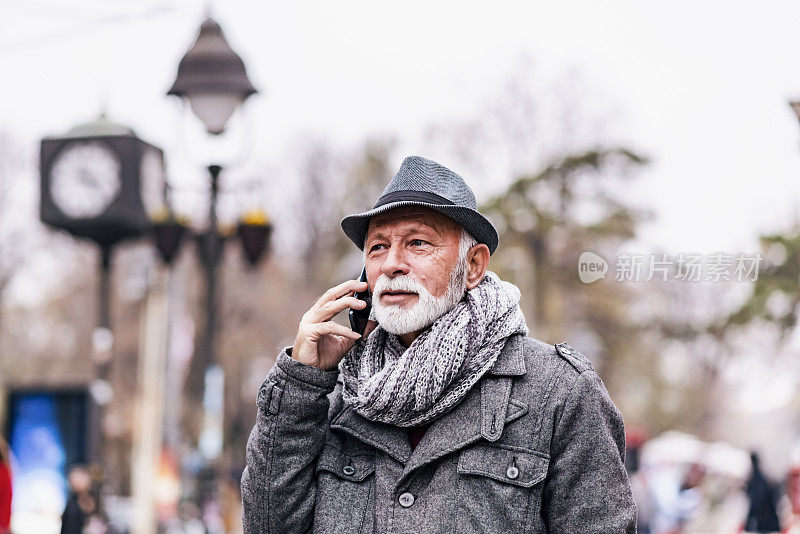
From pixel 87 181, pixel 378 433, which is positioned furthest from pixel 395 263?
pixel 87 181

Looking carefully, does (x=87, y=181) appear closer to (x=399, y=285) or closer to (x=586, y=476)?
(x=399, y=285)

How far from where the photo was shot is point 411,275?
126 inches

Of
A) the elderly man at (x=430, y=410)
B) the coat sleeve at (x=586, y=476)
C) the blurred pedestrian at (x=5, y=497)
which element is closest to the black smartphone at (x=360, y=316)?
the elderly man at (x=430, y=410)

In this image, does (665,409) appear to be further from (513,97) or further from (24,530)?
(24,530)

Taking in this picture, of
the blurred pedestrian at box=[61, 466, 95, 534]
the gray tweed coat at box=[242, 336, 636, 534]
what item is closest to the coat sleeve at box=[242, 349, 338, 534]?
the gray tweed coat at box=[242, 336, 636, 534]

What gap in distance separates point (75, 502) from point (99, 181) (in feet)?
10.3

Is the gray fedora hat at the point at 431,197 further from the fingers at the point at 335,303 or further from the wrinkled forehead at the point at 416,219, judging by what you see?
the fingers at the point at 335,303

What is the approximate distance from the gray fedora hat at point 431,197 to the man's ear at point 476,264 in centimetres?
3

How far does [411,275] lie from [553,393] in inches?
18.8

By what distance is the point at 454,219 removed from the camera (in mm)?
3258

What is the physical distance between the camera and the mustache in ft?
10.4

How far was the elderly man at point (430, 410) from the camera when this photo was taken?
9.94 ft

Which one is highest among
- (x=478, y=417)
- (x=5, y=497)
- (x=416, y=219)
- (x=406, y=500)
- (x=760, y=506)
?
(x=416, y=219)

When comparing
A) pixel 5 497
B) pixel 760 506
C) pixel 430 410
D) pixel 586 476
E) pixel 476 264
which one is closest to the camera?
pixel 586 476
